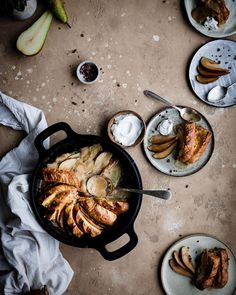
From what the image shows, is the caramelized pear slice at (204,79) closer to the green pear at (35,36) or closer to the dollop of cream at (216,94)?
the dollop of cream at (216,94)

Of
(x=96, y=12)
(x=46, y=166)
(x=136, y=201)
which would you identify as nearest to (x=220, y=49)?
(x=96, y=12)

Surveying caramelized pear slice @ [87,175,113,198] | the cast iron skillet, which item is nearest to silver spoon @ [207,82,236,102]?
the cast iron skillet

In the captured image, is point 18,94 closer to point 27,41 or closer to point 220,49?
point 27,41

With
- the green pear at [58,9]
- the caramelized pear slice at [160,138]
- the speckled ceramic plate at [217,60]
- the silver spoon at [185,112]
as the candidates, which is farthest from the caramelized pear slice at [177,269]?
the green pear at [58,9]

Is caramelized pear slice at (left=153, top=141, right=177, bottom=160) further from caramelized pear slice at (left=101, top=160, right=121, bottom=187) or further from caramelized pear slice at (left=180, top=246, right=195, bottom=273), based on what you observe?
caramelized pear slice at (left=180, top=246, right=195, bottom=273)

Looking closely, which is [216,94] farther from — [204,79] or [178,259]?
[178,259]
